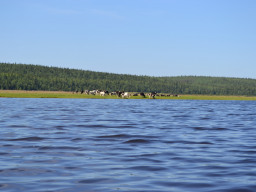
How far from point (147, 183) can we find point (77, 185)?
153cm

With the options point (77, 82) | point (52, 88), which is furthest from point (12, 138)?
point (77, 82)

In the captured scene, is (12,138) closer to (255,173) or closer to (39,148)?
(39,148)

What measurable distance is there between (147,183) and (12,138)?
357 inches

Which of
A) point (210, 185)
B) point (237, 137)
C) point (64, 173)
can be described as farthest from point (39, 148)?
point (237, 137)

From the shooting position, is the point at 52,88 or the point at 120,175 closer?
the point at 120,175

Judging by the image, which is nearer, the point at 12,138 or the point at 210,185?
the point at 210,185

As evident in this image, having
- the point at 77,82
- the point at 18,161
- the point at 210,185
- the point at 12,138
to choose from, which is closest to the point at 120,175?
the point at 210,185

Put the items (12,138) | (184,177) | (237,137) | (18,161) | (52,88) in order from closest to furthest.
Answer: (184,177), (18,161), (12,138), (237,137), (52,88)

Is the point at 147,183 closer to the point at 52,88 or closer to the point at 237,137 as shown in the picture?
the point at 237,137

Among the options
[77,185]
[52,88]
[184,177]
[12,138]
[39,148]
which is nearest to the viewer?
[77,185]

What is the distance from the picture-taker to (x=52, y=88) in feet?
528

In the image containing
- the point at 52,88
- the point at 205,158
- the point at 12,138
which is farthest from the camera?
the point at 52,88

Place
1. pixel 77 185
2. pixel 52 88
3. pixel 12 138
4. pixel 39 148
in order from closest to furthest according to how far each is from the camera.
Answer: pixel 77 185, pixel 39 148, pixel 12 138, pixel 52 88

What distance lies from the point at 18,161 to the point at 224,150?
6965mm
